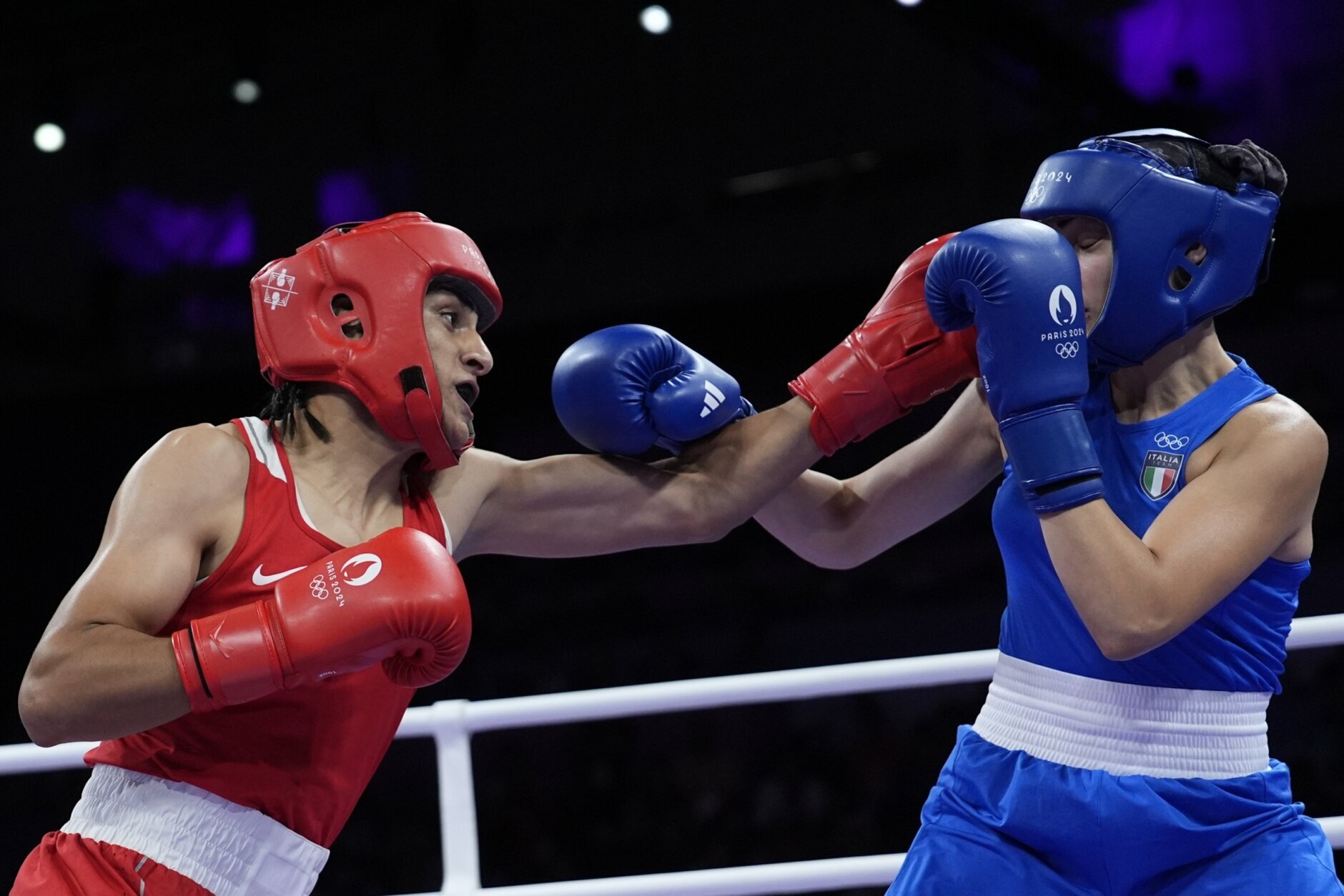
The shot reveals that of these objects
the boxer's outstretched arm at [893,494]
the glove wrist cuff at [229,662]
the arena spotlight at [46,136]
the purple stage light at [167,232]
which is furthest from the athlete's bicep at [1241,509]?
the arena spotlight at [46,136]

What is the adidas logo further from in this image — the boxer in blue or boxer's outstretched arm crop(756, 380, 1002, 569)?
the boxer in blue

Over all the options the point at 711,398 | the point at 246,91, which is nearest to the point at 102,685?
the point at 711,398

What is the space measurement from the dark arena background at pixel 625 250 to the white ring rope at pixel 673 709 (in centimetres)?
429

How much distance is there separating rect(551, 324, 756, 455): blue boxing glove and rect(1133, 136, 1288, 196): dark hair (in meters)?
0.76

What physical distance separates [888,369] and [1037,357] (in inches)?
19.6

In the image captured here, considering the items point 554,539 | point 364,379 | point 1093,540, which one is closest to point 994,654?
point 1093,540

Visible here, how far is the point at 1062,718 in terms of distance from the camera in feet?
5.91

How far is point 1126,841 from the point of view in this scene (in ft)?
5.57

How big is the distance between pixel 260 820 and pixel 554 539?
25.8 inches

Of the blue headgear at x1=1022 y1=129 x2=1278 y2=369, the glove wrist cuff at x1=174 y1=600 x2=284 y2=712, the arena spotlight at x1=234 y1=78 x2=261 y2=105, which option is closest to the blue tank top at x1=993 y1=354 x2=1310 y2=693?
the blue headgear at x1=1022 y1=129 x2=1278 y2=369

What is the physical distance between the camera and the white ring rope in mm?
2373

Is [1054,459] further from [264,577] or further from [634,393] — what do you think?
[264,577]

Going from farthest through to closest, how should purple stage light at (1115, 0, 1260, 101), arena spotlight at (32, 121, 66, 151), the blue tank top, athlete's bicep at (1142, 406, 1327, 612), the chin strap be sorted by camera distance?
1. arena spotlight at (32, 121, 66, 151)
2. purple stage light at (1115, 0, 1260, 101)
3. the chin strap
4. the blue tank top
5. athlete's bicep at (1142, 406, 1327, 612)

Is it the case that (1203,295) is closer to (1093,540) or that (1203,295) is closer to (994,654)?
(1093,540)
